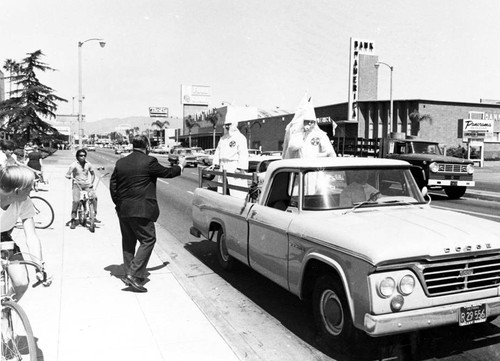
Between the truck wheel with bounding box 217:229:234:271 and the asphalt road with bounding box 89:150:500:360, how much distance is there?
0.13 m

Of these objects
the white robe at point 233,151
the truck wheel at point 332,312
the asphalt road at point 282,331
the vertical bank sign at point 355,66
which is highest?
the vertical bank sign at point 355,66

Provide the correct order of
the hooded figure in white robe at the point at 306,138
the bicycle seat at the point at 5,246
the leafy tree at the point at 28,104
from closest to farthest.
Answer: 1. the bicycle seat at the point at 5,246
2. the hooded figure in white robe at the point at 306,138
3. the leafy tree at the point at 28,104

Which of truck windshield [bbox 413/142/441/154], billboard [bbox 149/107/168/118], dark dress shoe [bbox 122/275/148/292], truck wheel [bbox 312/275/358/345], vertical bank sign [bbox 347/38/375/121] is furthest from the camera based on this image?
billboard [bbox 149/107/168/118]

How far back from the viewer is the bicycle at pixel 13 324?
323 cm

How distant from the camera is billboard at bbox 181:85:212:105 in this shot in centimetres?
13262

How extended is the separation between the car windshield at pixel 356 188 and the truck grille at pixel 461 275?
1247 millimetres

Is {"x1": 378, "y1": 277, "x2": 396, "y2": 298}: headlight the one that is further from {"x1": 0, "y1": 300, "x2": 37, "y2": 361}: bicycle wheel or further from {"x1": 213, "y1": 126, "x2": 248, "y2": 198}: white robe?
{"x1": 213, "y1": 126, "x2": 248, "y2": 198}: white robe

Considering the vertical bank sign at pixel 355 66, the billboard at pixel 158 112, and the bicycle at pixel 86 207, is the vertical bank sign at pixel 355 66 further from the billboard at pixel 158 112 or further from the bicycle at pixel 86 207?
the billboard at pixel 158 112

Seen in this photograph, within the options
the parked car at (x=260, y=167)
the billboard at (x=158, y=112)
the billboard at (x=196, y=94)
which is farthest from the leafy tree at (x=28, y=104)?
the billboard at (x=158, y=112)

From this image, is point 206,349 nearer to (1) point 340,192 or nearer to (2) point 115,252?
(1) point 340,192

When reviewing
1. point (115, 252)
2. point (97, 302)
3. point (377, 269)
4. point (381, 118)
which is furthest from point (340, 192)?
point (381, 118)

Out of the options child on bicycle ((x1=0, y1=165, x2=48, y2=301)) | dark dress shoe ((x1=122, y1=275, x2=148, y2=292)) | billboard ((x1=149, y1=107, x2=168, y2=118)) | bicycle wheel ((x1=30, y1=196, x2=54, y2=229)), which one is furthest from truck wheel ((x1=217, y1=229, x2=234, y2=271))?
billboard ((x1=149, y1=107, x2=168, y2=118))

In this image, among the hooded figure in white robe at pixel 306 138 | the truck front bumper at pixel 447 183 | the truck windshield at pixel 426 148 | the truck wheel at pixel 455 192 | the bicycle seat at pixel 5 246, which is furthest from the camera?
the truck windshield at pixel 426 148

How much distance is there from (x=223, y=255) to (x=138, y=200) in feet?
Result: 5.87
